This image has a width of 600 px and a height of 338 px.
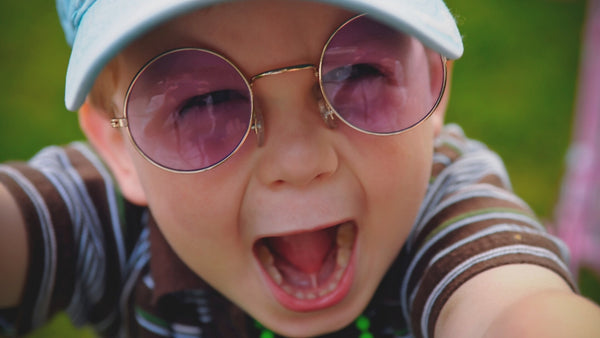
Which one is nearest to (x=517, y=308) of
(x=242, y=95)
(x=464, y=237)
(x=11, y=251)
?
(x=464, y=237)

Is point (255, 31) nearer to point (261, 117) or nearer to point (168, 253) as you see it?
point (261, 117)

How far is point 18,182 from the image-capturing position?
1.32 meters

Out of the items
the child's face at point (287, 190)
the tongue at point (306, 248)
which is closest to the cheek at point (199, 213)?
the child's face at point (287, 190)

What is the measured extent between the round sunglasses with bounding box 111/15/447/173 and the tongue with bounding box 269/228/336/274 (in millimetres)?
276

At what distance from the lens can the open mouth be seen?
1.08 m

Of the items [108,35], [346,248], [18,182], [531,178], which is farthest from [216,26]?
[531,178]

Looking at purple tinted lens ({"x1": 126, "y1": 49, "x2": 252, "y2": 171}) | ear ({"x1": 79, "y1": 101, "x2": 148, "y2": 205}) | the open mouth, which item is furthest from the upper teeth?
ear ({"x1": 79, "y1": 101, "x2": 148, "y2": 205})

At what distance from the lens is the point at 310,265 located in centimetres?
116

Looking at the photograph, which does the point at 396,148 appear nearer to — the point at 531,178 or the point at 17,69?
the point at 531,178

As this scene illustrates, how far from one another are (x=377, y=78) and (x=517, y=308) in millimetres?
391

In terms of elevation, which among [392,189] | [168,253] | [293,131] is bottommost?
[168,253]

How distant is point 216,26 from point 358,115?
0.25 m

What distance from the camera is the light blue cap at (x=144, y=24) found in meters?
0.80

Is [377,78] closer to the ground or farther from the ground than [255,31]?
closer to the ground
